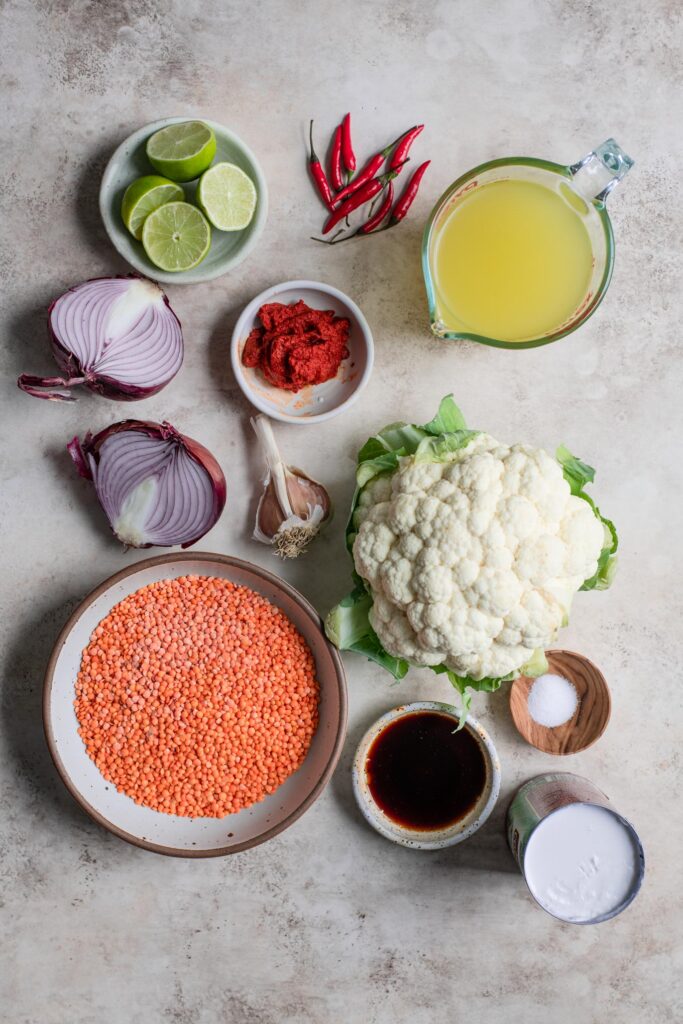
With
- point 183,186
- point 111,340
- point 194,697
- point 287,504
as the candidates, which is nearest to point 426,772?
point 194,697

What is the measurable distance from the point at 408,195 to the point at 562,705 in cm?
124

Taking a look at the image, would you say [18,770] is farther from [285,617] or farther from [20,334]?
[20,334]

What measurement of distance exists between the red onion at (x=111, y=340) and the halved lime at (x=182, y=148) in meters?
0.24

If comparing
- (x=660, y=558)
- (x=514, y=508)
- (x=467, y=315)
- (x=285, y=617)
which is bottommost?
(x=285, y=617)

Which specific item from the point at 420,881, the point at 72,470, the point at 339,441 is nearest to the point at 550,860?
the point at 420,881

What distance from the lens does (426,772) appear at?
Answer: 1.85m

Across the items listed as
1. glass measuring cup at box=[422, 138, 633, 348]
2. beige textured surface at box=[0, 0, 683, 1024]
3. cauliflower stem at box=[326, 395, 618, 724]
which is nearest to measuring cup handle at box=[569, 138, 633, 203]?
glass measuring cup at box=[422, 138, 633, 348]

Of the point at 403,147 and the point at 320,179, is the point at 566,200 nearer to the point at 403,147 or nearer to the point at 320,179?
the point at 403,147

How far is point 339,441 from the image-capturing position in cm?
189

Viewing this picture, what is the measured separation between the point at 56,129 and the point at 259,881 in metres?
1.83

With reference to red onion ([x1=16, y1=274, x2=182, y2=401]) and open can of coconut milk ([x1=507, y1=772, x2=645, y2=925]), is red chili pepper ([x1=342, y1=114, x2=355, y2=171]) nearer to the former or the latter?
red onion ([x1=16, y1=274, x2=182, y2=401])

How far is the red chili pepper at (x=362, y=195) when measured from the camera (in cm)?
181

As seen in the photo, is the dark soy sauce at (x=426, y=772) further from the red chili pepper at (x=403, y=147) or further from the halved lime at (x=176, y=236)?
the red chili pepper at (x=403, y=147)

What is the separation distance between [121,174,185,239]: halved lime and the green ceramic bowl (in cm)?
4
